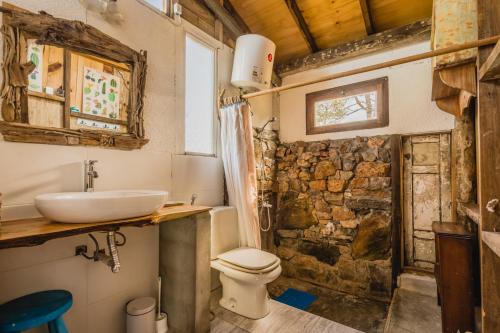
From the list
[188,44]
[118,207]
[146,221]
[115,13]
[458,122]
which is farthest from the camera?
[188,44]

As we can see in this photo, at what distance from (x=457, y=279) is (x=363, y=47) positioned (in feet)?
7.89

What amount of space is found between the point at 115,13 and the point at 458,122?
8.95ft

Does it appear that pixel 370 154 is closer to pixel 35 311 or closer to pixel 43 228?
pixel 43 228

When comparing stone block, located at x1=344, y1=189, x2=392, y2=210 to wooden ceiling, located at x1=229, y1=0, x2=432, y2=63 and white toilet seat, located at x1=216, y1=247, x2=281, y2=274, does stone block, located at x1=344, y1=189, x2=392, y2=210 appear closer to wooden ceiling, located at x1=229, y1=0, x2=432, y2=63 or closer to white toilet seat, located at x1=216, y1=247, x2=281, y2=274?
white toilet seat, located at x1=216, y1=247, x2=281, y2=274

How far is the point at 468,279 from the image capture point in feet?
5.45

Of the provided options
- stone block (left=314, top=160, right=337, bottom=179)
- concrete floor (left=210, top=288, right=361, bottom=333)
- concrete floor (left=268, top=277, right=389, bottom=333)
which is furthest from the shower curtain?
stone block (left=314, top=160, right=337, bottom=179)

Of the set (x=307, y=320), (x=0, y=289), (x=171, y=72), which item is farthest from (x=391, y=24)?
(x=0, y=289)

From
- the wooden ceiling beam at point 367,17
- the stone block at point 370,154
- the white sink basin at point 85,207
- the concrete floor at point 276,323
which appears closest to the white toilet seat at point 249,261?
the concrete floor at point 276,323

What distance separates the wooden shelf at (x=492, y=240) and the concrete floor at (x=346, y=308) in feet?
4.75

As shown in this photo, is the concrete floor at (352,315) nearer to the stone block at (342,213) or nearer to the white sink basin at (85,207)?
the stone block at (342,213)

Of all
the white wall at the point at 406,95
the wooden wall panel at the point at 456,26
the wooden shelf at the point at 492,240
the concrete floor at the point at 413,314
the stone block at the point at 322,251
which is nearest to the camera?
the wooden shelf at the point at 492,240

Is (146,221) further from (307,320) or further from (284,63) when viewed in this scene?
(284,63)

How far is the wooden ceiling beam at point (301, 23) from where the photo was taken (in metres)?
2.64

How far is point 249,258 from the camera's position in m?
1.99
